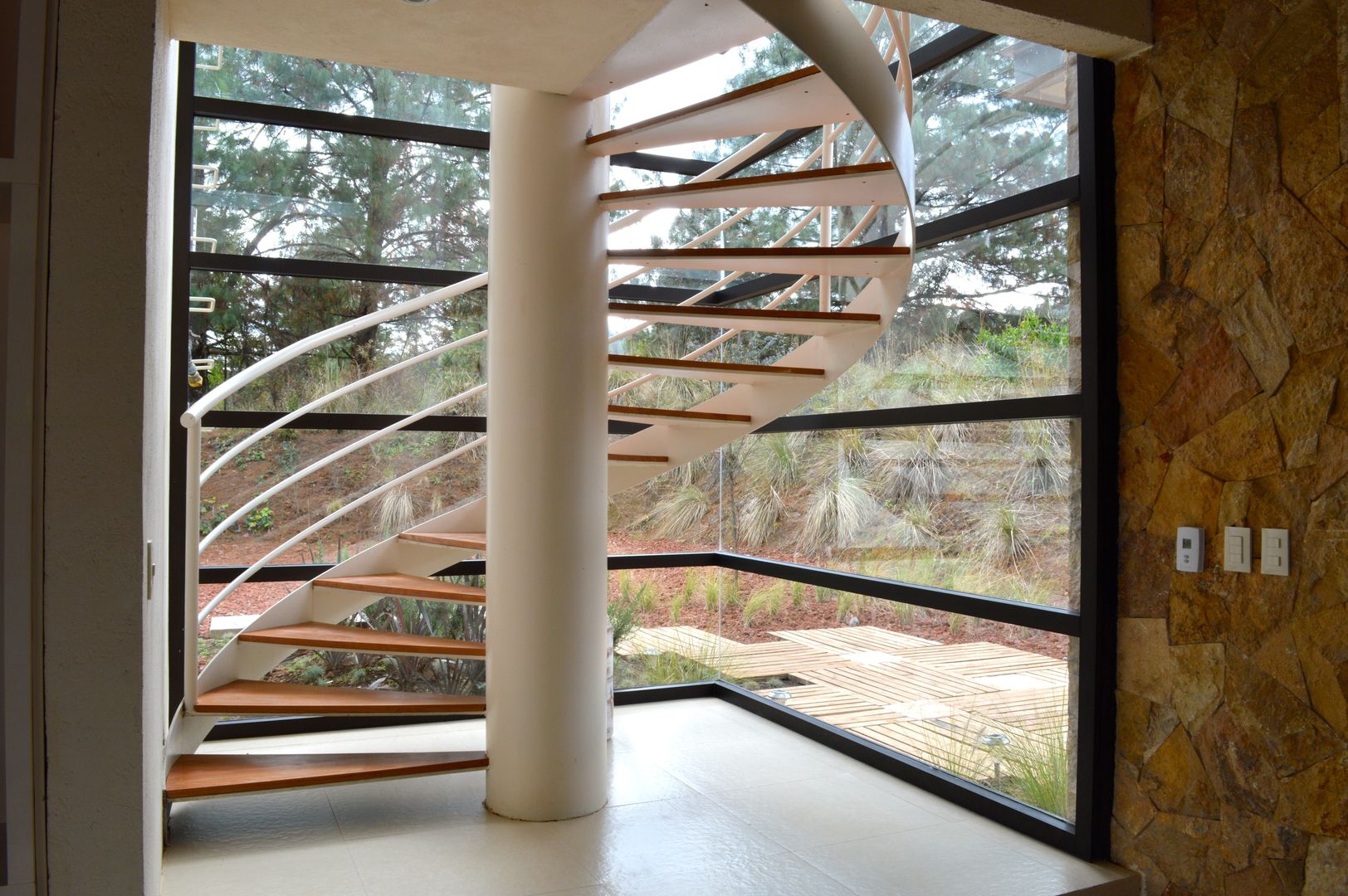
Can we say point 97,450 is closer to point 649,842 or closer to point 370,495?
point 649,842

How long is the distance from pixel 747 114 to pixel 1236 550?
1.87 m

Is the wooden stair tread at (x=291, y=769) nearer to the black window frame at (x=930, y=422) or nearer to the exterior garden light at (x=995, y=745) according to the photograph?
the black window frame at (x=930, y=422)

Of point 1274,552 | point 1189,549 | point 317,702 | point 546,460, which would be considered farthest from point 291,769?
point 1274,552

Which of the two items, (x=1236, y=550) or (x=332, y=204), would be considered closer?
(x=1236, y=550)

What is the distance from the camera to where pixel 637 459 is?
4395 millimetres

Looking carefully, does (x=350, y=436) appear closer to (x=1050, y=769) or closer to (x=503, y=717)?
(x=503, y=717)

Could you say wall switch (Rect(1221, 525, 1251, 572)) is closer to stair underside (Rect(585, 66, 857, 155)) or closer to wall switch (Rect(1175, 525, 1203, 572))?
wall switch (Rect(1175, 525, 1203, 572))

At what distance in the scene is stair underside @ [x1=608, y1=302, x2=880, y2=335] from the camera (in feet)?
11.5

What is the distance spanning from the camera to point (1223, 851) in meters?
2.66

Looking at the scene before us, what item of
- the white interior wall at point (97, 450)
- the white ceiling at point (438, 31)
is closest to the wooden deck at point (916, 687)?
the white ceiling at point (438, 31)

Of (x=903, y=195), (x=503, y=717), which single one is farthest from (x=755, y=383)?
(x=503, y=717)

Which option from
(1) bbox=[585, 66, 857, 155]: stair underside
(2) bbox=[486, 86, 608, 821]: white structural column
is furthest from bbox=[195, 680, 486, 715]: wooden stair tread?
(1) bbox=[585, 66, 857, 155]: stair underside

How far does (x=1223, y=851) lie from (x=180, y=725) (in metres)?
3.28

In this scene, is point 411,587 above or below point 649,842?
above
